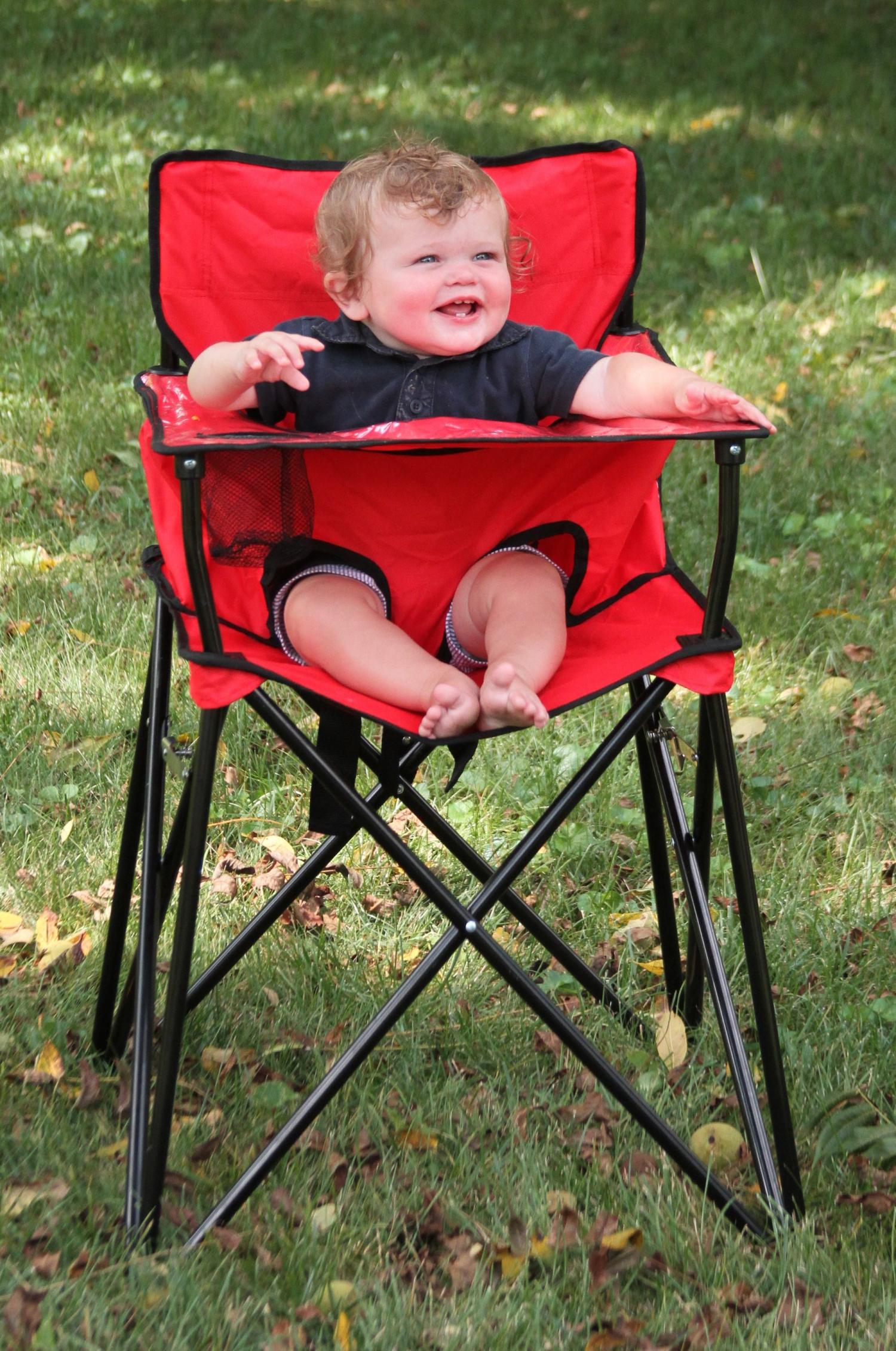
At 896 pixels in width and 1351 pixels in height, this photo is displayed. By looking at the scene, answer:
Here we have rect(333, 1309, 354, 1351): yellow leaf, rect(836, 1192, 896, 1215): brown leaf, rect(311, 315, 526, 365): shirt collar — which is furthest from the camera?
rect(311, 315, 526, 365): shirt collar

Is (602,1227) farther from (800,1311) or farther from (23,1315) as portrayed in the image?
(23,1315)

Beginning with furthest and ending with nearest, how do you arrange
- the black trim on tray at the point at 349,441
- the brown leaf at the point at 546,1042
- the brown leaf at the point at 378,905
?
the brown leaf at the point at 378,905
the brown leaf at the point at 546,1042
the black trim on tray at the point at 349,441

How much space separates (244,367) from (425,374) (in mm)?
397

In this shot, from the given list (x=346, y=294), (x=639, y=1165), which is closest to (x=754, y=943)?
(x=639, y=1165)

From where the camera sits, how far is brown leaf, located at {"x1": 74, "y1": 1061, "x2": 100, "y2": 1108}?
2111 mm

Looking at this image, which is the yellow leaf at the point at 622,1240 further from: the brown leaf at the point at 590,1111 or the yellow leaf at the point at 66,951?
the yellow leaf at the point at 66,951

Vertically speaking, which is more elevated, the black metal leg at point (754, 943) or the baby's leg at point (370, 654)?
the baby's leg at point (370, 654)

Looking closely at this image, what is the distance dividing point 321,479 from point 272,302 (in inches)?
13.0

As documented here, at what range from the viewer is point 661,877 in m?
2.29

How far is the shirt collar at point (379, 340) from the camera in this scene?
2.15 metres

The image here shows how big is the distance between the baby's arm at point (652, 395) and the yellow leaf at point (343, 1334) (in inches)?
45.7

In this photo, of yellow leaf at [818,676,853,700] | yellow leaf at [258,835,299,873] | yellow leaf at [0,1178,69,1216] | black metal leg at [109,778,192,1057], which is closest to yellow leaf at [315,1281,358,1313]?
yellow leaf at [0,1178,69,1216]

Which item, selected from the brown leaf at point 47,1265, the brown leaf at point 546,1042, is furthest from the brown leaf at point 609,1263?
the brown leaf at point 47,1265

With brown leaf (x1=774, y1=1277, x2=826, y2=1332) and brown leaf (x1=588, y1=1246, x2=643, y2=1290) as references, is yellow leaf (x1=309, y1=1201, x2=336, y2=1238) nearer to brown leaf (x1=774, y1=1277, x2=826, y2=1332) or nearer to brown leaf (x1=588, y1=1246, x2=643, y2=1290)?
brown leaf (x1=588, y1=1246, x2=643, y2=1290)
